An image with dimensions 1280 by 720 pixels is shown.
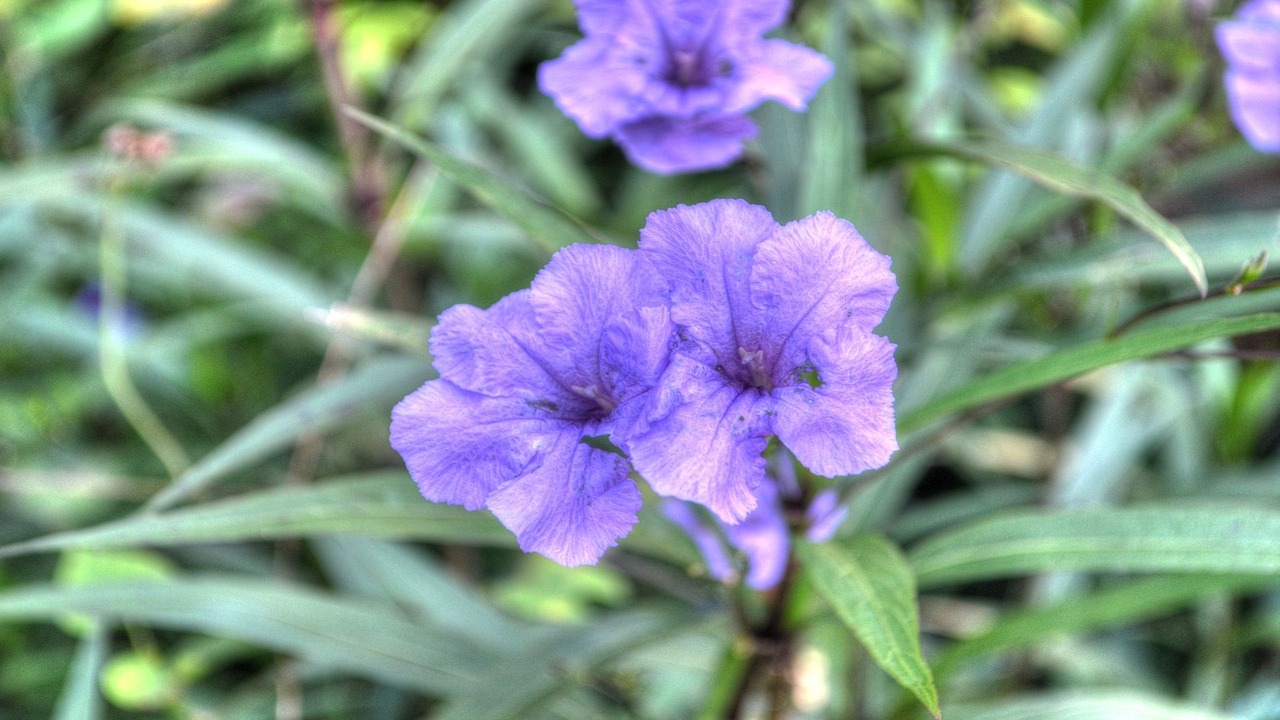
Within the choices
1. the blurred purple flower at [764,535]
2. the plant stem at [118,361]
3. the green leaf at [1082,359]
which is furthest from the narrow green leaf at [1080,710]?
the plant stem at [118,361]

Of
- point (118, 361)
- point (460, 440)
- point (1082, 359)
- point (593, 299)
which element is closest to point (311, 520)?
point (460, 440)

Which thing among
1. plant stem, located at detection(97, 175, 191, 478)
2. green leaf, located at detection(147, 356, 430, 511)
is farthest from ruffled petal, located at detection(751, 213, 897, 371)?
plant stem, located at detection(97, 175, 191, 478)

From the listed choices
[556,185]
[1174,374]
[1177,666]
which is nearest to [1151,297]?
[1174,374]

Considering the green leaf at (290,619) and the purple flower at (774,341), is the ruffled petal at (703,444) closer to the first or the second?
the purple flower at (774,341)

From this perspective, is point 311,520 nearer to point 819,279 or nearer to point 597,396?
point 597,396

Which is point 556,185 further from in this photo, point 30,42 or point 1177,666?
point 1177,666

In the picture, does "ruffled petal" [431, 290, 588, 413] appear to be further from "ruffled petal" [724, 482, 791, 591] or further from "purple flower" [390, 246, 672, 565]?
"ruffled petal" [724, 482, 791, 591]

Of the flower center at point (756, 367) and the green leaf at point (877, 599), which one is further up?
the flower center at point (756, 367)
